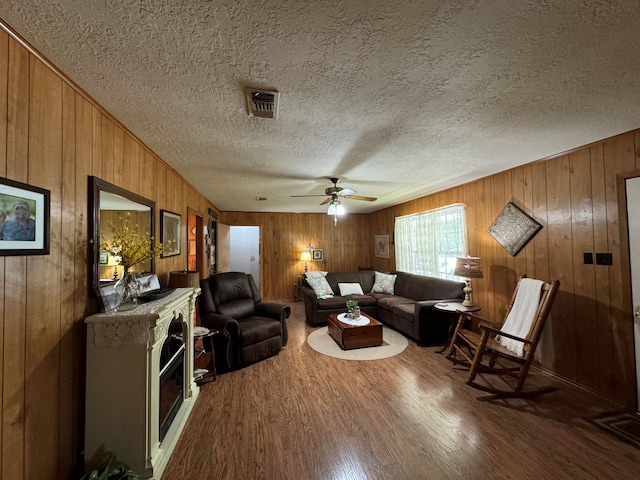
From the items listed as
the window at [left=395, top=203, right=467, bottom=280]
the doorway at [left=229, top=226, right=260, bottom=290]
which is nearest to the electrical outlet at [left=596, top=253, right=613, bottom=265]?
the window at [left=395, top=203, right=467, bottom=280]

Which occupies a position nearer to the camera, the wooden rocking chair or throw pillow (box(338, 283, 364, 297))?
the wooden rocking chair

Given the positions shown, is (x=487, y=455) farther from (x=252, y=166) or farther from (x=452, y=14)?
(x=252, y=166)

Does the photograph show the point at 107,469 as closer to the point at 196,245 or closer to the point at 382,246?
the point at 196,245

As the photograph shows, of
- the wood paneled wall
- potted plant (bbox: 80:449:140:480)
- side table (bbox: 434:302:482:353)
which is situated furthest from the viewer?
side table (bbox: 434:302:482:353)

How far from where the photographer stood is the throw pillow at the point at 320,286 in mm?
4785

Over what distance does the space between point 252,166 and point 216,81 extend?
58.6 inches

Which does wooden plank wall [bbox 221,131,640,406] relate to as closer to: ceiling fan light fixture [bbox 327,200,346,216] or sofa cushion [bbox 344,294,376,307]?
sofa cushion [bbox 344,294,376,307]

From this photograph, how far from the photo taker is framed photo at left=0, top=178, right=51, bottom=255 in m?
1.04

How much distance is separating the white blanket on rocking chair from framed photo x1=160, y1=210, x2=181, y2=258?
11.9 feet

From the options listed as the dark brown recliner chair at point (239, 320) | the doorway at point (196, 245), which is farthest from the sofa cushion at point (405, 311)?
the doorway at point (196, 245)

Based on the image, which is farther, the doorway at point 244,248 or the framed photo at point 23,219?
the doorway at point 244,248

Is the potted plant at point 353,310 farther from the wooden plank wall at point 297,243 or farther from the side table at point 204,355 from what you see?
the wooden plank wall at point 297,243

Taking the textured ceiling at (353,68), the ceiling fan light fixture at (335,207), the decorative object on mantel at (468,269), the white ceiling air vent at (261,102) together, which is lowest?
the decorative object on mantel at (468,269)

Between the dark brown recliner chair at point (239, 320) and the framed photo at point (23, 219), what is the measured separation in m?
1.98
